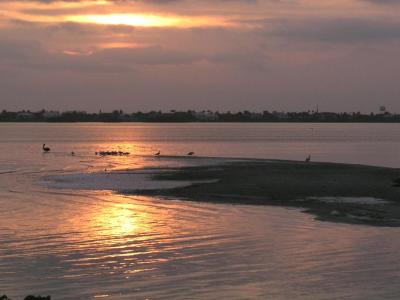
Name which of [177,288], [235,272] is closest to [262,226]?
[235,272]

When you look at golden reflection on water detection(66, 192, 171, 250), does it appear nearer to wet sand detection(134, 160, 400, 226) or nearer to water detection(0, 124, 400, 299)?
water detection(0, 124, 400, 299)

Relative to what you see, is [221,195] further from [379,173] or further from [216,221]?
[379,173]

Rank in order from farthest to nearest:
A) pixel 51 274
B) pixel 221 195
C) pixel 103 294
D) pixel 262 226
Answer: pixel 221 195, pixel 262 226, pixel 51 274, pixel 103 294

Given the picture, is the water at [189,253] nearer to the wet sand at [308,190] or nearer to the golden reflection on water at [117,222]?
the golden reflection on water at [117,222]

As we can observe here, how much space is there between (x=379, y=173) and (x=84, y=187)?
17.6 m

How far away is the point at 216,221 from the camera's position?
2391cm

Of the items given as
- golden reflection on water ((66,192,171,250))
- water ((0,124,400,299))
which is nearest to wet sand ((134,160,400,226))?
water ((0,124,400,299))

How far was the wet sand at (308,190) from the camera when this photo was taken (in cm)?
2619

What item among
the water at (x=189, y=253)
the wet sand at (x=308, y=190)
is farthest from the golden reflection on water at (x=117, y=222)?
→ the wet sand at (x=308, y=190)

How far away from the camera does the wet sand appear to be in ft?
85.9

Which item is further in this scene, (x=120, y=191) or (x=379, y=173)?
(x=379, y=173)

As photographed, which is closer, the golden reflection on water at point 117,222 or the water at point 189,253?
the water at point 189,253

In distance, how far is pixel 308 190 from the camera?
3359cm

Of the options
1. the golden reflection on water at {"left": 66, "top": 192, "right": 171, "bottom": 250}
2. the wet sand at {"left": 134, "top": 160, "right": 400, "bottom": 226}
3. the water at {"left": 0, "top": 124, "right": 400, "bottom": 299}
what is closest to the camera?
the water at {"left": 0, "top": 124, "right": 400, "bottom": 299}
